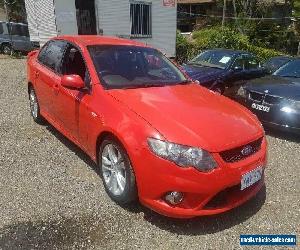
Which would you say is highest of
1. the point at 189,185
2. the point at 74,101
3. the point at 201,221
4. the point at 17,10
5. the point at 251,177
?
the point at 17,10

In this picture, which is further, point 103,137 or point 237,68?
point 237,68

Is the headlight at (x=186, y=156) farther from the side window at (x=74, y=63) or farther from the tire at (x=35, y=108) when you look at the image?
the tire at (x=35, y=108)

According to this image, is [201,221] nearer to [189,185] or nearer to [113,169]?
[189,185]

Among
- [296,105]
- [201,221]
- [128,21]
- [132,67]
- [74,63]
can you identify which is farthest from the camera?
[128,21]

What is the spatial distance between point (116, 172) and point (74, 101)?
3.80 ft

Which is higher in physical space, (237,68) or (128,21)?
(128,21)

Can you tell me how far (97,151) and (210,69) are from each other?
5177mm

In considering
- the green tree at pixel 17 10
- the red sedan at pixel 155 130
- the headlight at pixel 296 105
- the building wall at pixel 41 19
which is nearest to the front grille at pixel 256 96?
the headlight at pixel 296 105

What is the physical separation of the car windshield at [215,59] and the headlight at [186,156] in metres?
5.82

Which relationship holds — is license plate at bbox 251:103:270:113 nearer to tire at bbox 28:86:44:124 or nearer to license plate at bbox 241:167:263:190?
license plate at bbox 241:167:263:190

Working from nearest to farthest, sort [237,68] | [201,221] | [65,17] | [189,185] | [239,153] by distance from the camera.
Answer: [189,185] → [239,153] → [201,221] → [237,68] → [65,17]

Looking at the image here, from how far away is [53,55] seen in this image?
17.6ft

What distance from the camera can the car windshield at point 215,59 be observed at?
8.72 m

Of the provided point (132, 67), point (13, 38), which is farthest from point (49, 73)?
point (13, 38)
